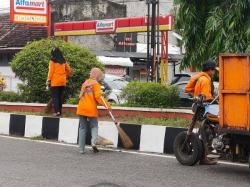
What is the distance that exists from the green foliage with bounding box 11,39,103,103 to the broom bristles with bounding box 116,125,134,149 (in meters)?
4.76

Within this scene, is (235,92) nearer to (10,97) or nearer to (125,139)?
(125,139)

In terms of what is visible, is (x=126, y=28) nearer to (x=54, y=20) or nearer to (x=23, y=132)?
(x=54, y=20)

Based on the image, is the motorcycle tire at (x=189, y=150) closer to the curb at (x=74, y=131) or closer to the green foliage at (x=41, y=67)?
the curb at (x=74, y=131)

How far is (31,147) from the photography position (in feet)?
38.0

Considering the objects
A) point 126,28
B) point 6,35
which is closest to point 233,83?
point 126,28

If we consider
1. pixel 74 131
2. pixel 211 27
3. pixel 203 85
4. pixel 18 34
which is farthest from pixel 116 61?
pixel 203 85

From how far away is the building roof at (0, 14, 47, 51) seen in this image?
3578 cm

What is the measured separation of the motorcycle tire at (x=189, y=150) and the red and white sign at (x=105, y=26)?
25.0 meters

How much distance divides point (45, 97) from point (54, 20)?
26182mm

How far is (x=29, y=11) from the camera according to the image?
1304 inches

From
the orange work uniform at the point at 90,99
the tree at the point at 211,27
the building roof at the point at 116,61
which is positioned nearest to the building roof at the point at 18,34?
the building roof at the point at 116,61

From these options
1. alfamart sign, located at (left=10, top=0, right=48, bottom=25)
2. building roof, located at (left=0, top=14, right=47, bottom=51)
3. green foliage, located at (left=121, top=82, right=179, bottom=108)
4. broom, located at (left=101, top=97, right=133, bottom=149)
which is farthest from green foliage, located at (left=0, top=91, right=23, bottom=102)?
building roof, located at (left=0, top=14, right=47, bottom=51)

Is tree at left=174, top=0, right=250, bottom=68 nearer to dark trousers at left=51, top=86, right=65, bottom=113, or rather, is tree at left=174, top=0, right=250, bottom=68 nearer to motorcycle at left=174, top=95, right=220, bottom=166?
dark trousers at left=51, top=86, right=65, bottom=113

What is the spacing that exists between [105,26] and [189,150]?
2536cm
